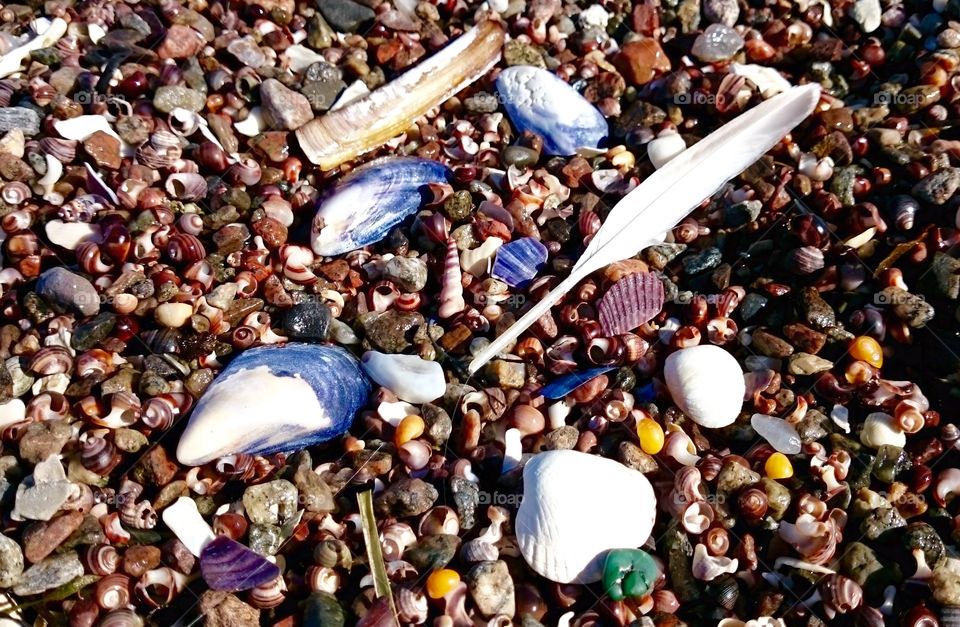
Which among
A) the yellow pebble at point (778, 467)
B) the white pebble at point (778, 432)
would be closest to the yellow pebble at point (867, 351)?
the white pebble at point (778, 432)

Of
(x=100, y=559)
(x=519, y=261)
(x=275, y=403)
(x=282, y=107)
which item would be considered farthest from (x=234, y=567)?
(x=282, y=107)

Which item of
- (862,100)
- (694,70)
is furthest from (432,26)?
(862,100)

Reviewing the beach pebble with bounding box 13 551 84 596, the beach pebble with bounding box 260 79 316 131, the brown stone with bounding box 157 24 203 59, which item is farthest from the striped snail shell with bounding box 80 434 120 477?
the brown stone with bounding box 157 24 203 59

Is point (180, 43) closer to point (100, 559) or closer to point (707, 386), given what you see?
point (100, 559)

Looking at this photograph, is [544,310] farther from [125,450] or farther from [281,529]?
[125,450]

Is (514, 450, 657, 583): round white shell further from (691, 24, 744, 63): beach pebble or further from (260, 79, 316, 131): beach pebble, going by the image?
(691, 24, 744, 63): beach pebble
